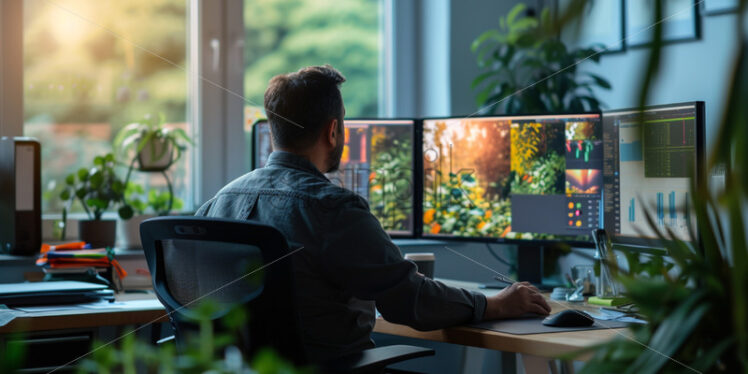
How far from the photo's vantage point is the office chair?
1.19 meters

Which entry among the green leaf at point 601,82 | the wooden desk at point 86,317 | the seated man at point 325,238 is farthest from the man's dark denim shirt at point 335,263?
the green leaf at point 601,82

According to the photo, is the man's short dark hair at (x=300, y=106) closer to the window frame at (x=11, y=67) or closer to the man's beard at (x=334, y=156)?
the man's beard at (x=334, y=156)

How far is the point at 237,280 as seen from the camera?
1291mm

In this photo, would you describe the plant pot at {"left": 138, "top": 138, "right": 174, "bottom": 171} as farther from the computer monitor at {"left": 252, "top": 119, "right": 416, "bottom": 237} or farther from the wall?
the wall

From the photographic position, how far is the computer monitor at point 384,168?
2197mm

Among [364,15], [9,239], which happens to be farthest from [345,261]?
[364,15]

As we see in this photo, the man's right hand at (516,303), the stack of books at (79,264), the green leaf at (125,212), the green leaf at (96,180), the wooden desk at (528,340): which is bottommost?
the wooden desk at (528,340)

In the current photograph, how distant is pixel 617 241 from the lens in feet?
5.98

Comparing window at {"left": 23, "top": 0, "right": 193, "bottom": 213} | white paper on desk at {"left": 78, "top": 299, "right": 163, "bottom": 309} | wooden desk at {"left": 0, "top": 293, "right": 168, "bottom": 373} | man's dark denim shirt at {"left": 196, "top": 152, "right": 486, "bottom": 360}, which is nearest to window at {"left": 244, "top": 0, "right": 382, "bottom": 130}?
window at {"left": 23, "top": 0, "right": 193, "bottom": 213}

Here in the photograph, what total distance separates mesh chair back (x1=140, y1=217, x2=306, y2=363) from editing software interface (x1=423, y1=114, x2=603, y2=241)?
0.92 meters

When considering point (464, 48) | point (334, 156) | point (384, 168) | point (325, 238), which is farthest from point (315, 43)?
point (325, 238)

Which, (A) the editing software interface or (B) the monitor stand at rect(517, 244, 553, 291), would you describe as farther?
(B) the monitor stand at rect(517, 244, 553, 291)

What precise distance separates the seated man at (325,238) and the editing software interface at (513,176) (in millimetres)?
451

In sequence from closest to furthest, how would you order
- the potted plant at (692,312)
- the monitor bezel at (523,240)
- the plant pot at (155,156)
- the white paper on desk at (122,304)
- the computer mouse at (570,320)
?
the potted plant at (692,312), the computer mouse at (570,320), the white paper on desk at (122,304), the monitor bezel at (523,240), the plant pot at (155,156)
